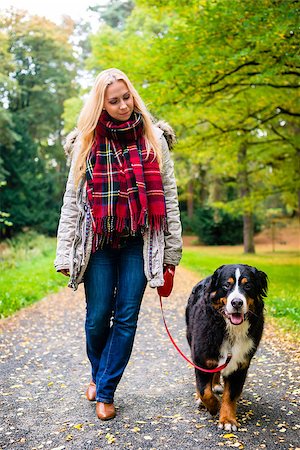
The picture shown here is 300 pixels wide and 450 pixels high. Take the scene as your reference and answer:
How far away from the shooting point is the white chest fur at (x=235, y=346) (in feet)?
11.6

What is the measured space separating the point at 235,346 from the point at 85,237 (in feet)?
4.05

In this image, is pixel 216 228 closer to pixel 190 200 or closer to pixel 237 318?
pixel 190 200

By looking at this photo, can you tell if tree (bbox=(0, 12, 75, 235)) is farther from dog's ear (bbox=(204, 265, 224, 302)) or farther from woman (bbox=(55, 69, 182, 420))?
dog's ear (bbox=(204, 265, 224, 302))

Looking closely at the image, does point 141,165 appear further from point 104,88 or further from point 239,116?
point 239,116

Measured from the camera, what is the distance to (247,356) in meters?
3.56

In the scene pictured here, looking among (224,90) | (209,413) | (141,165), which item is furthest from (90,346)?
(224,90)

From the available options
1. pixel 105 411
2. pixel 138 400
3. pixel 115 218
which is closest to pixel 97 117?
pixel 115 218

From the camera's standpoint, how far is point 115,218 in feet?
11.5

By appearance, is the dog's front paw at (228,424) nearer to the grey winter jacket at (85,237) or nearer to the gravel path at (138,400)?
the gravel path at (138,400)

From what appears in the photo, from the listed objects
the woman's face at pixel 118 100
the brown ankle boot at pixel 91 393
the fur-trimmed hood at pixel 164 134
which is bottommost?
the brown ankle boot at pixel 91 393

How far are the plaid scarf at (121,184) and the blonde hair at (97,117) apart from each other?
43 mm

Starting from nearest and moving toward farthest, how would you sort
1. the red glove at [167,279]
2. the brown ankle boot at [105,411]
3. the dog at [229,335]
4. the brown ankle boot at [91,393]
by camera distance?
the dog at [229,335] → the brown ankle boot at [105,411] → the red glove at [167,279] → the brown ankle boot at [91,393]

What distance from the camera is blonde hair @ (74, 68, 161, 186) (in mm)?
3576

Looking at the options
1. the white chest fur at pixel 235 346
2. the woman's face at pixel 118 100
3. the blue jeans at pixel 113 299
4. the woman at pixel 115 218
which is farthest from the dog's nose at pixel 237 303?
the woman's face at pixel 118 100
